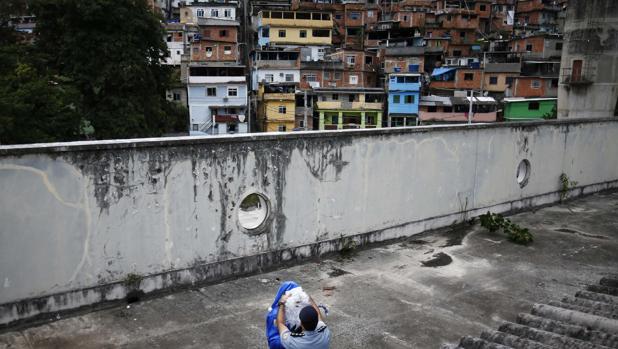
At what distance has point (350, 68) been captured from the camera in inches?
1825

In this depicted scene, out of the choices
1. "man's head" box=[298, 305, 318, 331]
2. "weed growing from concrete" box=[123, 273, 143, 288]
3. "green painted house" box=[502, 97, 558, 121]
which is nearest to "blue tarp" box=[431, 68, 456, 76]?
"green painted house" box=[502, 97, 558, 121]

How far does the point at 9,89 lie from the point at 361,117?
30386 millimetres

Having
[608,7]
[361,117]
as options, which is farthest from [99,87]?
[361,117]

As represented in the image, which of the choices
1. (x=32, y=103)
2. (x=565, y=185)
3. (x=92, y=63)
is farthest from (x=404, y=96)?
(x=565, y=185)

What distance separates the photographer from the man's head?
3.26 m

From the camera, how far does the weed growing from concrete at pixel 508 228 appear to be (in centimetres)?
845

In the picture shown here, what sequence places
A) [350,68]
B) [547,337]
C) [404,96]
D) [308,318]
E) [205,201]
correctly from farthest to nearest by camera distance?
[350,68], [404,96], [205,201], [547,337], [308,318]

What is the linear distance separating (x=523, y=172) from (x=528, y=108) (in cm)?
3286

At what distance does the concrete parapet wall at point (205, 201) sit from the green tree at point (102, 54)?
49.9 ft

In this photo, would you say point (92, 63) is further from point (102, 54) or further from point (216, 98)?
point (216, 98)

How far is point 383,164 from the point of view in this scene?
7.97 metres

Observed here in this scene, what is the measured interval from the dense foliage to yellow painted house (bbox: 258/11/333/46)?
28403 mm

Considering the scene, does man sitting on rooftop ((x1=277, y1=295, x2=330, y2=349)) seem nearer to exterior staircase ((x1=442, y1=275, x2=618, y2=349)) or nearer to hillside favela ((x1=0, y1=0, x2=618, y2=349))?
hillside favela ((x1=0, y1=0, x2=618, y2=349))

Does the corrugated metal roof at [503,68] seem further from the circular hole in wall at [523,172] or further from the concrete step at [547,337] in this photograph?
the concrete step at [547,337]
